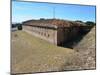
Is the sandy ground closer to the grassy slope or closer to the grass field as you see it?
the grass field

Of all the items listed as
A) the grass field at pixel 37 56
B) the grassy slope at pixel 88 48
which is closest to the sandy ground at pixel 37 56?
the grass field at pixel 37 56

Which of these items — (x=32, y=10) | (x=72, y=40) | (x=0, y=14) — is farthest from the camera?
(x=72, y=40)

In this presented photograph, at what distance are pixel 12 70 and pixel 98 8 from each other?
1.42 metres

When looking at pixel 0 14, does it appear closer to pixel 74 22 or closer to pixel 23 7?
pixel 23 7

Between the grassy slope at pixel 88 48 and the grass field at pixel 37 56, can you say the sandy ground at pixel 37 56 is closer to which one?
the grass field at pixel 37 56

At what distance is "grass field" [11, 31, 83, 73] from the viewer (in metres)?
2.40

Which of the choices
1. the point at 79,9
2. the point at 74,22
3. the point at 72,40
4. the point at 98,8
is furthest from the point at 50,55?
the point at 98,8

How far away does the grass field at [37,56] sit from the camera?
2.40 metres

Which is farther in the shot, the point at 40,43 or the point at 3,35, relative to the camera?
the point at 40,43

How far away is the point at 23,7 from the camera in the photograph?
7.98 feet

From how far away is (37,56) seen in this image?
248 cm

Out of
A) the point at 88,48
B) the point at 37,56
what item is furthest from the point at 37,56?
the point at 88,48

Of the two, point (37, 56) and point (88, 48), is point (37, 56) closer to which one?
point (37, 56)

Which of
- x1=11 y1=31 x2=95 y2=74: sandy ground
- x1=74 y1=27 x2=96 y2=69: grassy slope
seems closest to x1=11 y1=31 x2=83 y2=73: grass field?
x1=11 y1=31 x2=95 y2=74: sandy ground
